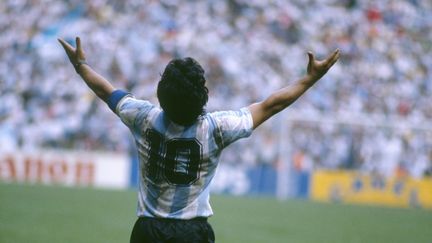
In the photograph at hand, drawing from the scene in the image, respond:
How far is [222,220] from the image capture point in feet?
40.7

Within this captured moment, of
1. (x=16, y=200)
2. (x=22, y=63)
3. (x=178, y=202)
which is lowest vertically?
(x=16, y=200)

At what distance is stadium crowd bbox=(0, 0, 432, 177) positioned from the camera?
20.9m

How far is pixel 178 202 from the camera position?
418 cm

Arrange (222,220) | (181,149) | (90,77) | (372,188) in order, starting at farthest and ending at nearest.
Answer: (372,188), (222,220), (90,77), (181,149)

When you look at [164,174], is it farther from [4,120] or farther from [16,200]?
[4,120]

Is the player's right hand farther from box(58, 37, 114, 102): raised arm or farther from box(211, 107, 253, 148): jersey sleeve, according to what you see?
box(58, 37, 114, 102): raised arm

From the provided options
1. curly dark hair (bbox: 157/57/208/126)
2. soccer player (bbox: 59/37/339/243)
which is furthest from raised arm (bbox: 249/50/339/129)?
curly dark hair (bbox: 157/57/208/126)

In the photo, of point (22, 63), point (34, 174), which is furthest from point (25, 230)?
point (22, 63)

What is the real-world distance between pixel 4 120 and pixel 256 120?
1750 centimetres

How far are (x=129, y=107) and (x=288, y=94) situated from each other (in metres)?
0.86

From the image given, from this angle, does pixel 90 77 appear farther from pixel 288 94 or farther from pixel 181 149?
pixel 288 94

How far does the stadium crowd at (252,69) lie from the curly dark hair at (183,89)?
1654 cm

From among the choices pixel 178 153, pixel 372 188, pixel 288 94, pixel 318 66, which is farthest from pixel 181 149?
pixel 372 188

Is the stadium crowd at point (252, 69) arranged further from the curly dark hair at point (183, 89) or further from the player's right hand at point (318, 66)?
the curly dark hair at point (183, 89)
